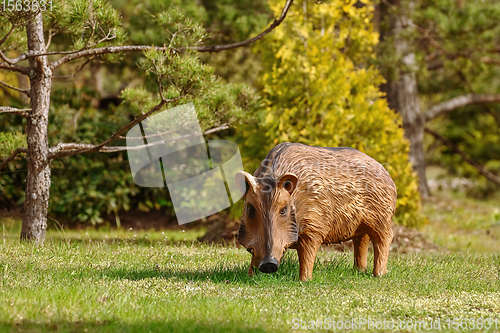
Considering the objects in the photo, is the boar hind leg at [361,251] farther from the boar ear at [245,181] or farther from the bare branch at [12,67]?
the bare branch at [12,67]

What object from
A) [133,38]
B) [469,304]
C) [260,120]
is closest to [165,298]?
[469,304]

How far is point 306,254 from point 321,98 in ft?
12.6

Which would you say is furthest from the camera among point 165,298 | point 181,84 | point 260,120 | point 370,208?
point 260,120

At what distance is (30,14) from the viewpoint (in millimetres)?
5457

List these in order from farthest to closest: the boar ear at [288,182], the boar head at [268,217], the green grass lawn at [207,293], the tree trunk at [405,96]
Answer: the tree trunk at [405,96], the boar ear at [288,182], the boar head at [268,217], the green grass lawn at [207,293]

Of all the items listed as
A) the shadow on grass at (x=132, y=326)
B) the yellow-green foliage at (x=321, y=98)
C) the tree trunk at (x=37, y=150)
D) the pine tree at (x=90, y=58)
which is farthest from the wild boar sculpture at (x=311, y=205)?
the tree trunk at (x=37, y=150)

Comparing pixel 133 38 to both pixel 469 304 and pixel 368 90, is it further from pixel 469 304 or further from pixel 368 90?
pixel 469 304

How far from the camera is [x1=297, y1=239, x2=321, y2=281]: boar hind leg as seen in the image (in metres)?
4.95

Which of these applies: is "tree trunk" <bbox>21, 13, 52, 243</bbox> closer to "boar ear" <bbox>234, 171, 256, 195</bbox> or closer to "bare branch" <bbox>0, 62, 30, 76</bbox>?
"bare branch" <bbox>0, 62, 30, 76</bbox>

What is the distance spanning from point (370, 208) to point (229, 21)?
6.68 meters

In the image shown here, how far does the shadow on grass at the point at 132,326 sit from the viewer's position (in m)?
3.54

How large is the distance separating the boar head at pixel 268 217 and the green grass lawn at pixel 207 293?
401 mm

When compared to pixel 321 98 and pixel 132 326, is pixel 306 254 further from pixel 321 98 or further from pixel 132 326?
pixel 321 98

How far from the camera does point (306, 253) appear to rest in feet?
16.3
